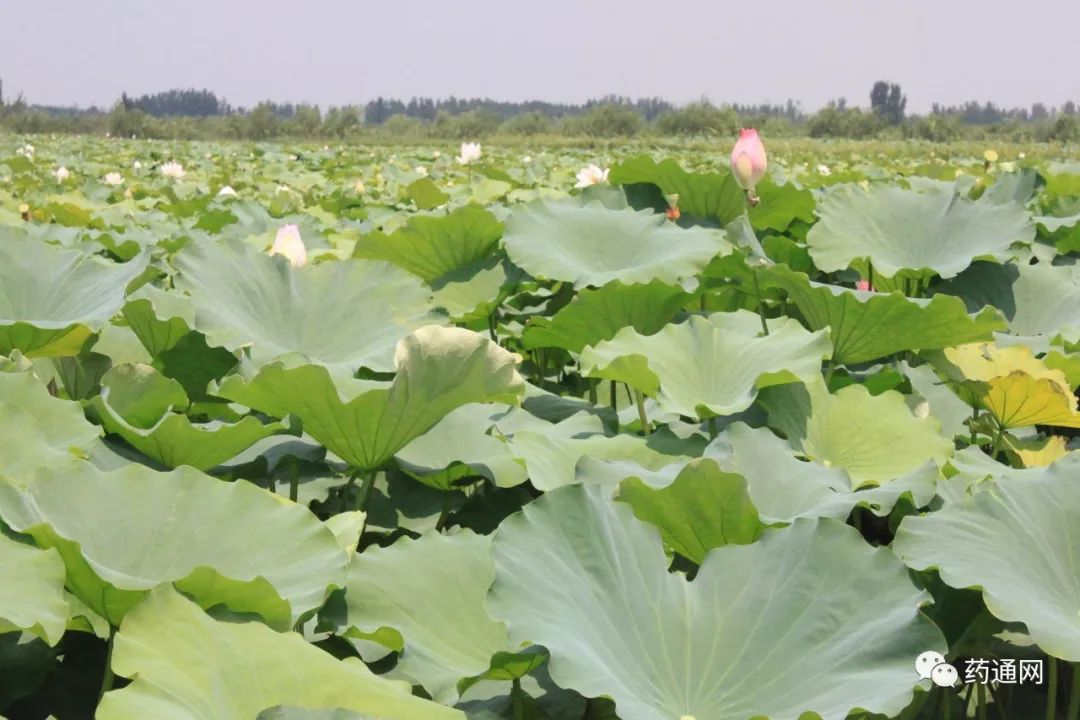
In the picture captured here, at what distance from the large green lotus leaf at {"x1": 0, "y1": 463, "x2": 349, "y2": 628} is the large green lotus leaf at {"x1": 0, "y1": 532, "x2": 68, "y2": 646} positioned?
15mm

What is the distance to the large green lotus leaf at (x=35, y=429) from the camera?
85 centimetres

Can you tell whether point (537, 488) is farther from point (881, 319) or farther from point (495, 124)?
point (495, 124)

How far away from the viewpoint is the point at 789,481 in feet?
3.12

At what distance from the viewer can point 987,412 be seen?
4.09 feet

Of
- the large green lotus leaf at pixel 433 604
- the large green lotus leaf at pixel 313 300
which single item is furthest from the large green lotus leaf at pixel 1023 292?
the large green lotus leaf at pixel 433 604

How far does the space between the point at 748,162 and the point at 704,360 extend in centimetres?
58

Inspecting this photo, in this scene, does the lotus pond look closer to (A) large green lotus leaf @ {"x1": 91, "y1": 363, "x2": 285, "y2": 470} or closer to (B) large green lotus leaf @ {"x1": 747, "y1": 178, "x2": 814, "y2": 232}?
(A) large green lotus leaf @ {"x1": 91, "y1": 363, "x2": 285, "y2": 470}

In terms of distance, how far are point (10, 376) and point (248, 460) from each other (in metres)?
0.24

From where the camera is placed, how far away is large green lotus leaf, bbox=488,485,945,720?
0.69 metres

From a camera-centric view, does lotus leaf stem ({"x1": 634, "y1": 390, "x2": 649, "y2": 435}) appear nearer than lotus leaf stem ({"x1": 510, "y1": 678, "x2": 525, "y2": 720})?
No

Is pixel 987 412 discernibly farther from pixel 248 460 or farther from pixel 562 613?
pixel 248 460

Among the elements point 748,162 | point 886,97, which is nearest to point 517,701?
point 748,162

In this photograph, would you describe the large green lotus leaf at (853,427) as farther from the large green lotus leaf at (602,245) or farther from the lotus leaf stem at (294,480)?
the lotus leaf stem at (294,480)

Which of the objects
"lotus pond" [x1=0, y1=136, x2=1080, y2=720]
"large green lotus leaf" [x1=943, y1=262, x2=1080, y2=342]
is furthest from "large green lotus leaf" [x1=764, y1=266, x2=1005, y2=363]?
"large green lotus leaf" [x1=943, y1=262, x2=1080, y2=342]
